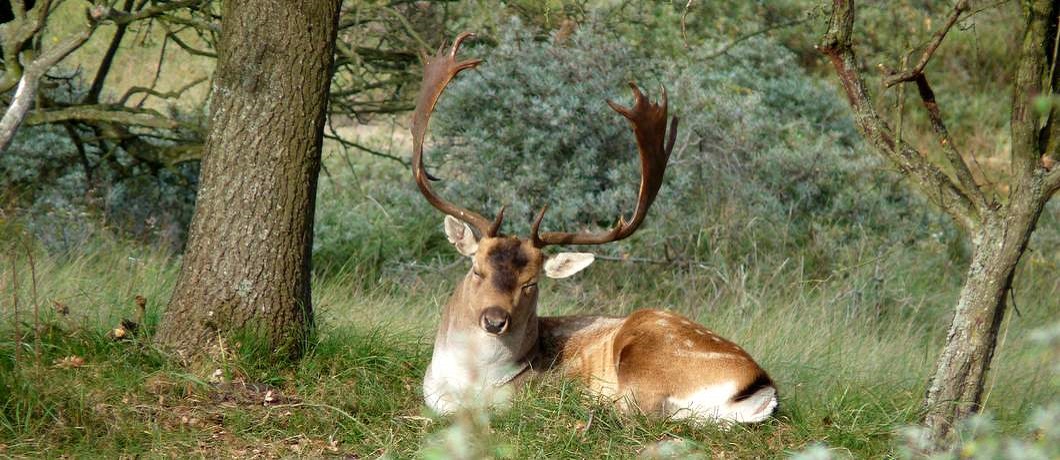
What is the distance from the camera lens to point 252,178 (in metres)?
5.51

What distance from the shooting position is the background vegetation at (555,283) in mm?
4922

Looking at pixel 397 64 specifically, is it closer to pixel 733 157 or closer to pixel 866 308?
pixel 733 157

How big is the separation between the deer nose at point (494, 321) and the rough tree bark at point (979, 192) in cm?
172

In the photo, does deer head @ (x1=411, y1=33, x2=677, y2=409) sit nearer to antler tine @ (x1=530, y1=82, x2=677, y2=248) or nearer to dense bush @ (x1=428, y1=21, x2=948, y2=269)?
antler tine @ (x1=530, y1=82, x2=677, y2=248)

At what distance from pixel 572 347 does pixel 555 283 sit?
3.47 metres

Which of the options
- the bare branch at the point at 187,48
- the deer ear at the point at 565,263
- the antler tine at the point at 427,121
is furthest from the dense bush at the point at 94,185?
the deer ear at the point at 565,263

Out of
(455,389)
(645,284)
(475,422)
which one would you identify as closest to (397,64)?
(645,284)

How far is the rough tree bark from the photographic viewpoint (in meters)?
4.96

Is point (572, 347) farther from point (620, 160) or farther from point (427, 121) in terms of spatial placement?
point (620, 160)

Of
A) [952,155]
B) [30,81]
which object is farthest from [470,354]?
[952,155]

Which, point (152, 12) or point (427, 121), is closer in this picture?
point (427, 121)

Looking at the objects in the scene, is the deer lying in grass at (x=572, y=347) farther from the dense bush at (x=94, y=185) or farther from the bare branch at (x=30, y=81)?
the dense bush at (x=94, y=185)

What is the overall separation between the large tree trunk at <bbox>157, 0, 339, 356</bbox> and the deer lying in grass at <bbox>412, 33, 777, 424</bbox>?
0.59 metres

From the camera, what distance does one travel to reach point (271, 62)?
18.1ft
